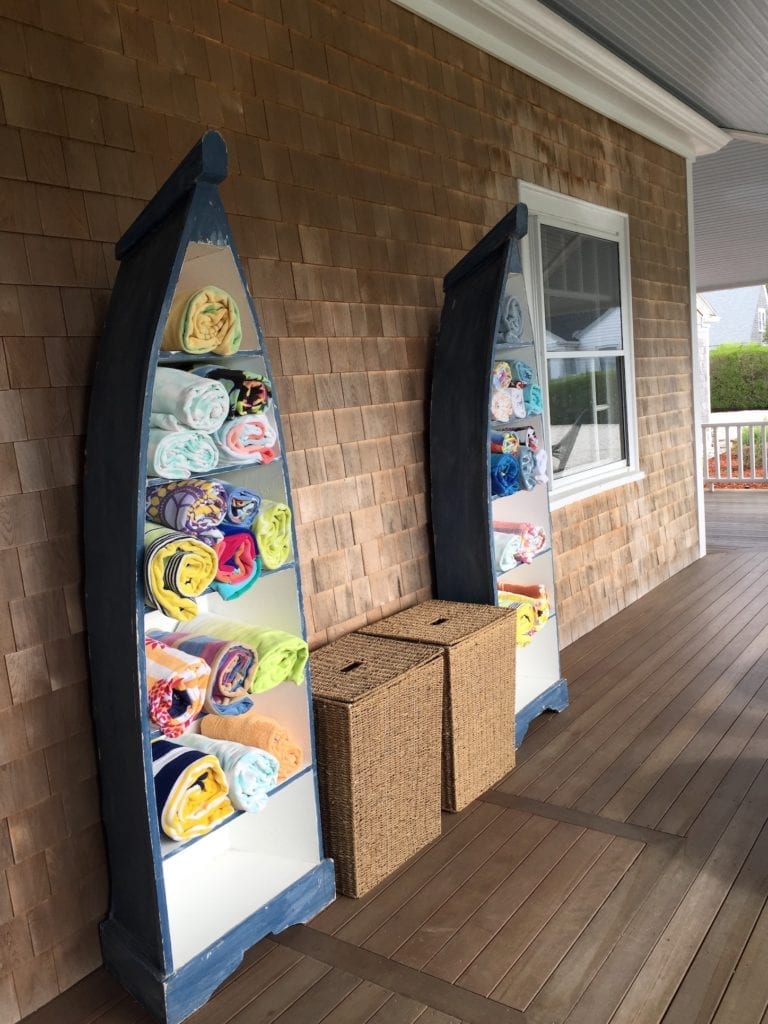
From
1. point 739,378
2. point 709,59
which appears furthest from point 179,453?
point 739,378

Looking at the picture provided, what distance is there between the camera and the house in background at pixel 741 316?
90.1 feet

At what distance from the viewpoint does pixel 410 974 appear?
7.04 ft

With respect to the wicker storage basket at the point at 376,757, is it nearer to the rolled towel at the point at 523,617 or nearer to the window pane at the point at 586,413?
the rolled towel at the point at 523,617

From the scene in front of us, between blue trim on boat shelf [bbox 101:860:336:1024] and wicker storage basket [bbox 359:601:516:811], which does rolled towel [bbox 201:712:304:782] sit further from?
wicker storage basket [bbox 359:601:516:811]

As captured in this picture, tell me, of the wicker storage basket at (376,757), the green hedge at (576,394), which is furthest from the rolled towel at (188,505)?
the green hedge at (576,394)

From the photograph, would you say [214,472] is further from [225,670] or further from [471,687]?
[471,687]

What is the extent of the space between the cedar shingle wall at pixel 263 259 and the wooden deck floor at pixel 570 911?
0.62 m

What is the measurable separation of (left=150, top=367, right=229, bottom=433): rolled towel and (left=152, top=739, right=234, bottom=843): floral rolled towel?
797 millimetres

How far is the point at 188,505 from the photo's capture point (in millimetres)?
2070

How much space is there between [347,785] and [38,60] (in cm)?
203

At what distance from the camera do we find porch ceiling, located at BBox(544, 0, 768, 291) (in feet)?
13.2

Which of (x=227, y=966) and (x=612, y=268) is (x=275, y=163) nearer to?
(x=227, y=966)

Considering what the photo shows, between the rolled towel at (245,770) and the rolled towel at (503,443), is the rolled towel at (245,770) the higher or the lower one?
the lower one

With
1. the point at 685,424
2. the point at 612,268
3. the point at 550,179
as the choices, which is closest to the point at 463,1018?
the point at 550,179
